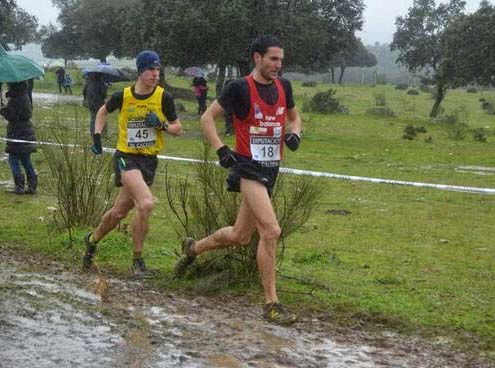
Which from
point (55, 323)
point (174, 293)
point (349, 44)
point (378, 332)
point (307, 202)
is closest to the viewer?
point (55, 323)

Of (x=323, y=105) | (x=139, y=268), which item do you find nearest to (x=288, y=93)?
(x=139, y=268)

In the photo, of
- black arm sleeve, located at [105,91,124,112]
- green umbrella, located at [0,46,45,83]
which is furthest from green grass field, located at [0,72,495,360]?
black arm sleeve, located at [105,91,124,112]

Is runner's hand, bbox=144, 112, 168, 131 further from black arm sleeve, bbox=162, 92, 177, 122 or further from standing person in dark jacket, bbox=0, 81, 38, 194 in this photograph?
standing person in dark jacket, bbox=0, 81, 38, 194

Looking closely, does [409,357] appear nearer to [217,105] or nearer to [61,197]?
[217,105]

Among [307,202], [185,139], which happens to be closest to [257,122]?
[307,202]

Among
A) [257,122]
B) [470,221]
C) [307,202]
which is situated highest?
[257,122]

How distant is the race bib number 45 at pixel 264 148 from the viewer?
5.75 metres

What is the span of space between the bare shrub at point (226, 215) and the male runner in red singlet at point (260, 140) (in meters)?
0.86

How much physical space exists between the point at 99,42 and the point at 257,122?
5556 cm

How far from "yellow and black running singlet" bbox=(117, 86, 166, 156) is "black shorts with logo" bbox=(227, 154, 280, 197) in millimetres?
1258

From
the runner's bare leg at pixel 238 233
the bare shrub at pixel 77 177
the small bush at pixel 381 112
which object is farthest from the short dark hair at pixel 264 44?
the small bush at pixel 381 112

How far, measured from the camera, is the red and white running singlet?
5.74 metres

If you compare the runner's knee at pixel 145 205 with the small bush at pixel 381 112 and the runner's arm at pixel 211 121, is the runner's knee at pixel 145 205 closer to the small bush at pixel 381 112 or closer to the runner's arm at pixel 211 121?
the runner's arm at pixel 211 121

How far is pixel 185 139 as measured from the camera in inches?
901
